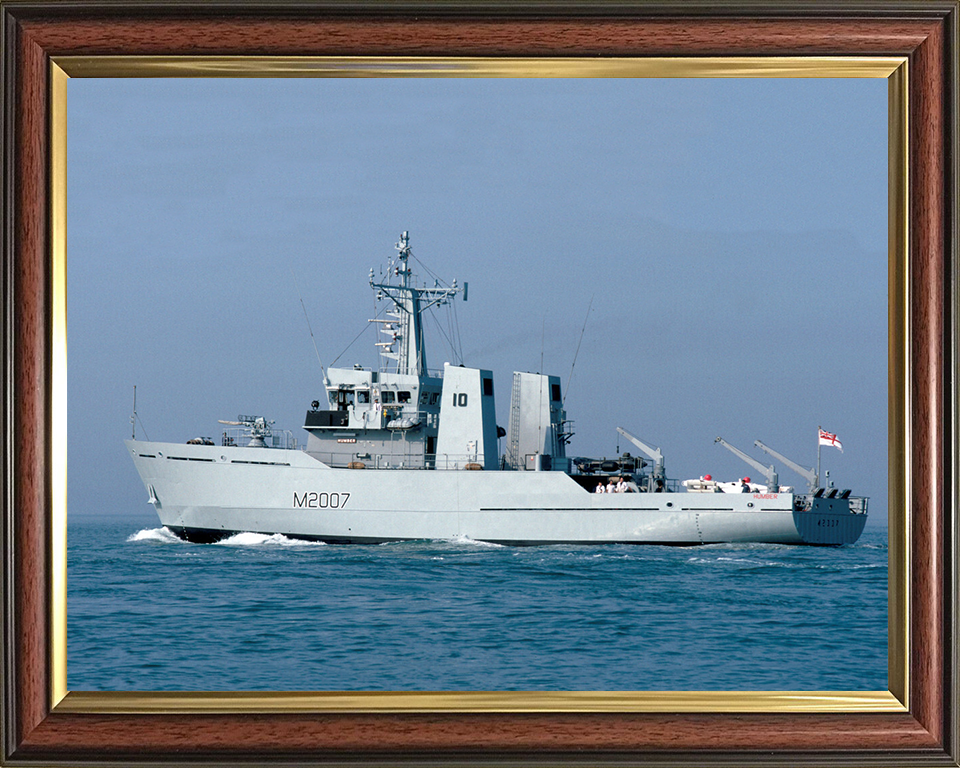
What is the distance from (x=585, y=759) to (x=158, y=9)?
3062mm

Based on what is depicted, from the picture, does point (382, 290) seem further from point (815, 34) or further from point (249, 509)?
point (815, 34)

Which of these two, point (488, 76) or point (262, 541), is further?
point (262, 541)

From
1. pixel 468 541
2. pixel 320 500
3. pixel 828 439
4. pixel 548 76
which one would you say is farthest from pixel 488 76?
pixel 320 500

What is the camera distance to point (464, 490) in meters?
21.2

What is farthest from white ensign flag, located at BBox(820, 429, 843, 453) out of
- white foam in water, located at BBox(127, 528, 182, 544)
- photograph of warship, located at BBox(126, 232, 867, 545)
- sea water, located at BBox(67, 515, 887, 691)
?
white foam in water, located at BBox(127, 528, 182, 544)

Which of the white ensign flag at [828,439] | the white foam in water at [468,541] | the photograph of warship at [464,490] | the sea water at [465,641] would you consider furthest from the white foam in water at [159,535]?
the white ensign flag at [828,439]

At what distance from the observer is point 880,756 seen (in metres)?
A: 3.74

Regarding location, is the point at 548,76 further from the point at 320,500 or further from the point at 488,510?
the point at 320,500

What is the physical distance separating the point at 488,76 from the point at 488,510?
1748 centimetres

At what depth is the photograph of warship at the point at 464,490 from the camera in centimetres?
2100

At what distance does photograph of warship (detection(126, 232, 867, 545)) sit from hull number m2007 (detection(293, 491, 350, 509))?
2 cm

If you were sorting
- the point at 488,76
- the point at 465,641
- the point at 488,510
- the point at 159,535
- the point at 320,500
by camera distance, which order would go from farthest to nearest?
the point at 159,535
the point at 320,500
the point at 488,510
the point at 465,641
the point at 488,76

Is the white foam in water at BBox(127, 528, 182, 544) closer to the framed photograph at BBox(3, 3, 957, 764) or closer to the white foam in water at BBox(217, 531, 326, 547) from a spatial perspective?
the white foam in water at BBox(217, 531, 326, 547)

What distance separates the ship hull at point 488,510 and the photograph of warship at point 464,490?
0.08ft
